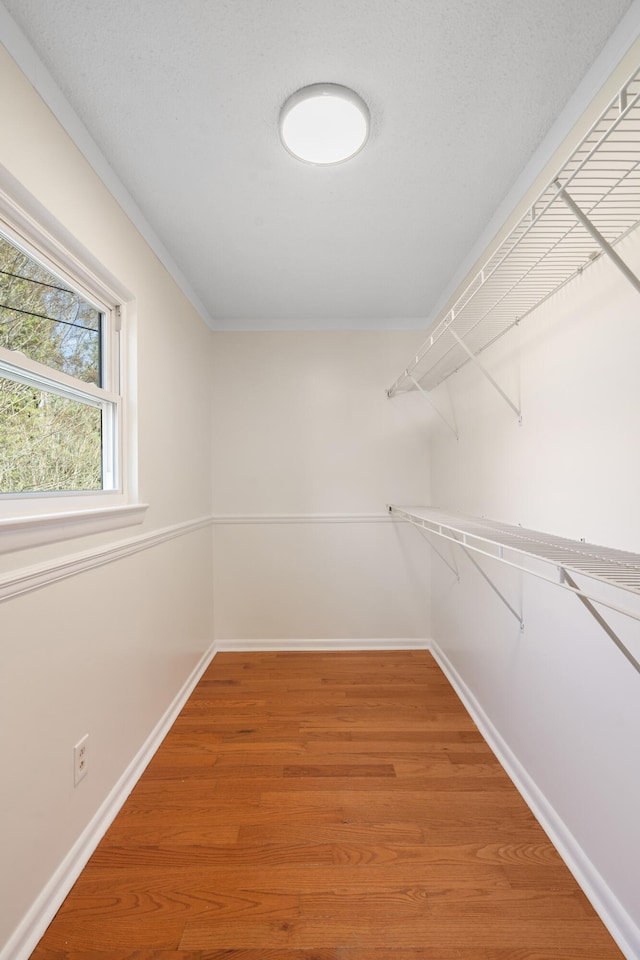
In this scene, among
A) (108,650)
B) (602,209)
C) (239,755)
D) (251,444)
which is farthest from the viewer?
(251,444)

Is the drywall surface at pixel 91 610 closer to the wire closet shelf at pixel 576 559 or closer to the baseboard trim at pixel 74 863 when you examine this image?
the baseboard trim at pixel 74 863

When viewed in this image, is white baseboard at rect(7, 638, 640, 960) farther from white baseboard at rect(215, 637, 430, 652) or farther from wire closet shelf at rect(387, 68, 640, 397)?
wire closet shelf at rect(387, 68, 640, 397)

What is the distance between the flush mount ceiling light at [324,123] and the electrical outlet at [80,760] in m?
1.97

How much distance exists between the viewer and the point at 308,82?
127 centimetres

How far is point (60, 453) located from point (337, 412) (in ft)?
6.46

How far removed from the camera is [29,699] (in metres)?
1.16

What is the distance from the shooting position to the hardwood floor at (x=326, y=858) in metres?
1.16

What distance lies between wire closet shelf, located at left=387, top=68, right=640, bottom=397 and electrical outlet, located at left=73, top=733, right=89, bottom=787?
5.90 feet

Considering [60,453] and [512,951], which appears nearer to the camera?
[512,951]

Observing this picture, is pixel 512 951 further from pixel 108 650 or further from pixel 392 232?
pixel 392 232

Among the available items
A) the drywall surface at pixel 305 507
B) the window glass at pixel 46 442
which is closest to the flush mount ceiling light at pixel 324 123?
the window glass at pixel 46 442

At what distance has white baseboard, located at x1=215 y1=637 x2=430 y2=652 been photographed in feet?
10.2

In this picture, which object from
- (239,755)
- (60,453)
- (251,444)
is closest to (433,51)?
(60,453)

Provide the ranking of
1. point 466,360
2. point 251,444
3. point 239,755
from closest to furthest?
point 239,755, point 466,360, point 251,444
